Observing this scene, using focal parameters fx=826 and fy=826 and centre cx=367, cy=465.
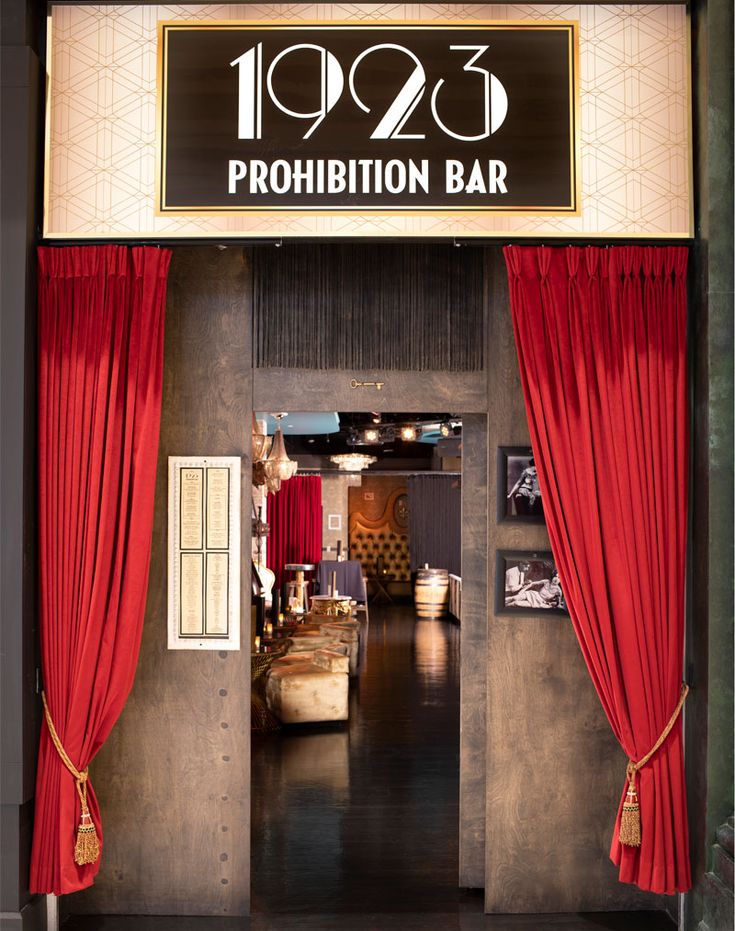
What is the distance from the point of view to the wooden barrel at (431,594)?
46.9 ft

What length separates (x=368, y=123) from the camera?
3.31m

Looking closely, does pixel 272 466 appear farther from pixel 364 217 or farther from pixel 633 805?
pixel 633 805

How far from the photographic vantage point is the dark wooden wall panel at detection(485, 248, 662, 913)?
370 cm

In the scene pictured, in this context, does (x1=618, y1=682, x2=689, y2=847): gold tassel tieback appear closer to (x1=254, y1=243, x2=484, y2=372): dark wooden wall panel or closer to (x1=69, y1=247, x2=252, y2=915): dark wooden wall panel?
(x1=69, y1=247, x2=252, y2=915): dark wooden wall panel

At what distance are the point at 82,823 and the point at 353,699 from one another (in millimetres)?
4872

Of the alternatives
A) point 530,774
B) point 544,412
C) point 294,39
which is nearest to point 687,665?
point 530,774

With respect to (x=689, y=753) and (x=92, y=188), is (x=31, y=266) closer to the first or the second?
(x=92, y=188)

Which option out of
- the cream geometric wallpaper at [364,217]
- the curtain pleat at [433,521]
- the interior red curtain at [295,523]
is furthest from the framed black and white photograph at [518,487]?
the curtain pleat at [433,521]

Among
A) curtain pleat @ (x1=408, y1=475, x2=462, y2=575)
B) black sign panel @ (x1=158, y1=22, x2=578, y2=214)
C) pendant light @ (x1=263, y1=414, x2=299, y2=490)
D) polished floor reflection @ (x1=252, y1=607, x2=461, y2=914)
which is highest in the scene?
black sign panel @ (x1=158, y1=22, x2=578, y2=214)

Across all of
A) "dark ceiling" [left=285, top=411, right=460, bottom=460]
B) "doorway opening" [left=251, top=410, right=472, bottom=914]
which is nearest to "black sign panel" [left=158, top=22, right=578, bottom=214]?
"doorway opening" [left=251, top=410, right=472, bottom=914]

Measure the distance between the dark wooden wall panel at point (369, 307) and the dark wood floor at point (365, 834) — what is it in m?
2.44

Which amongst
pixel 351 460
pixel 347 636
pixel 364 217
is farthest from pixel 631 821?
pixel 351 460

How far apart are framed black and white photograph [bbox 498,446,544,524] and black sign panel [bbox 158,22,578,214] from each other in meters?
1.09

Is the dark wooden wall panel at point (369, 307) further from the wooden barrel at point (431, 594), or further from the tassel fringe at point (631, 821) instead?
the wooden barrel at point (431, 594)
